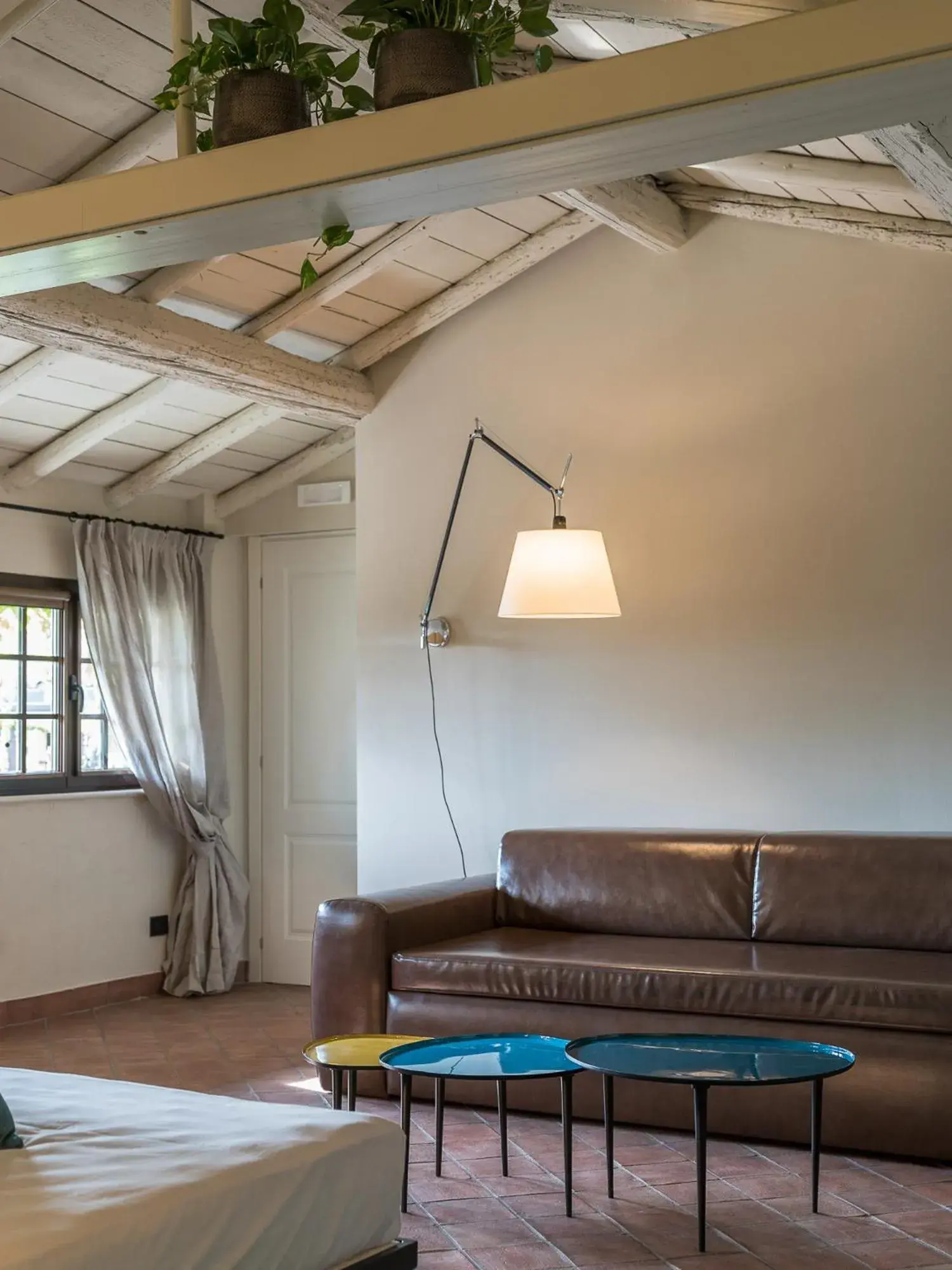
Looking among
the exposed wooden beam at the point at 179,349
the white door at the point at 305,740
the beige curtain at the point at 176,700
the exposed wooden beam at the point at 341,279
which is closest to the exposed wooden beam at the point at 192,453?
the beige curtain at the point at 176,700

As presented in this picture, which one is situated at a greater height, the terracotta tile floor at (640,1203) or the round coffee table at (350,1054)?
the round coffee table at (350,1054)

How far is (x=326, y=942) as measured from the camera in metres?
4.29

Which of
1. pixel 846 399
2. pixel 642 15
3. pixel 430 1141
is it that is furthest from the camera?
pixel 846 399

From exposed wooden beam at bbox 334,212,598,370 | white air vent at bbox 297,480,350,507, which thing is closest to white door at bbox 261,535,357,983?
white air vent at bbox 297,480,350,507

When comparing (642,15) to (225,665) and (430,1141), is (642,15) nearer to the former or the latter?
(430,1141)

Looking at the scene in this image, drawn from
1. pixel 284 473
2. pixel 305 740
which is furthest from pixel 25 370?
pixel 305 740

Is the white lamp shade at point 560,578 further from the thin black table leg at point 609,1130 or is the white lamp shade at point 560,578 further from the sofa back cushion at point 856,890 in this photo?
the thin black table leg at point 609,1130

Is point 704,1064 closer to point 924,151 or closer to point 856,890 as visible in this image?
point 856,890

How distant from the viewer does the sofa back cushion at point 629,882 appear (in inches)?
170

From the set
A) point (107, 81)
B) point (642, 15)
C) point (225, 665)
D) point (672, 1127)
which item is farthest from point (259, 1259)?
point (225, 665)

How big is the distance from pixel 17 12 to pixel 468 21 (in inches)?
55.2

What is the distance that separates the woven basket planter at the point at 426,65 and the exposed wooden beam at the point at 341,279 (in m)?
2.45

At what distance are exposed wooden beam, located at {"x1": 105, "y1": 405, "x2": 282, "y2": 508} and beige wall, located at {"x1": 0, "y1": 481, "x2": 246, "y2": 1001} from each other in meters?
0.14

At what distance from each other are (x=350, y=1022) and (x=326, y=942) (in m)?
0.25
